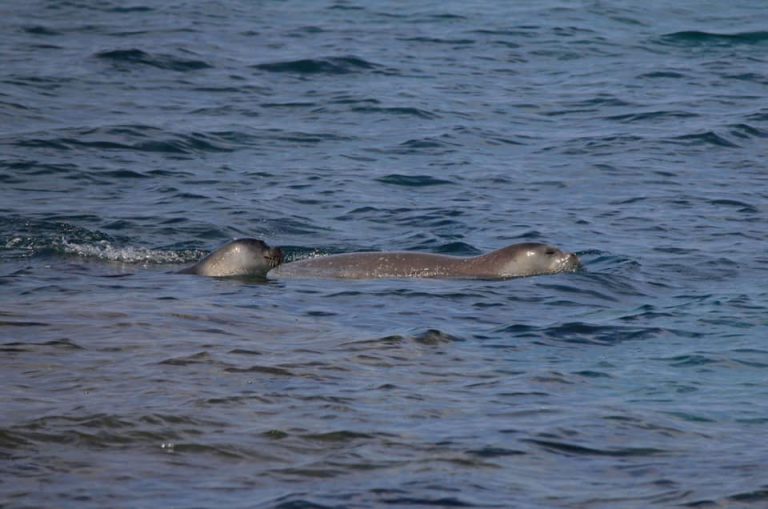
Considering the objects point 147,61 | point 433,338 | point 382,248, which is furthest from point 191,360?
point 147,61

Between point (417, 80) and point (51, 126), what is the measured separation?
6.10 m

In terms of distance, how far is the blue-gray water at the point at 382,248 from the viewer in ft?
24.0

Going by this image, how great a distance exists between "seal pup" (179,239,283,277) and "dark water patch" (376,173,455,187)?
12.4 feet

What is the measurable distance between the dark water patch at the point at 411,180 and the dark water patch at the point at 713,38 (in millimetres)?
9462

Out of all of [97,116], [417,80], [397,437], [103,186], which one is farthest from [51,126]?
[397,437]

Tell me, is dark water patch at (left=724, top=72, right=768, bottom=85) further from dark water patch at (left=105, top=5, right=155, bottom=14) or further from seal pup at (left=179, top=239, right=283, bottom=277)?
dark water patch at (left=105, top=5, right=155, bottom=14)

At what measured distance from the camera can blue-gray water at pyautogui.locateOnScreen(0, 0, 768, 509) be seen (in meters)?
7.30

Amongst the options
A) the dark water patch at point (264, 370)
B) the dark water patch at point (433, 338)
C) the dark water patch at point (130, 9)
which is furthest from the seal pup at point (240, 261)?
the dark water patch at point (130, 9)

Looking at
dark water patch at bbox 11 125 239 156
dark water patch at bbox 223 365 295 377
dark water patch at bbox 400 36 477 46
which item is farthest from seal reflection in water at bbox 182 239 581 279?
dark water patch at bbox 400 36 477 46

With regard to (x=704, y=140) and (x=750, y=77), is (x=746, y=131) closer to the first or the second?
(x=704, y=140)

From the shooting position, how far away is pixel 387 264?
39.6 feet

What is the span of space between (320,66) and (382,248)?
9.39m

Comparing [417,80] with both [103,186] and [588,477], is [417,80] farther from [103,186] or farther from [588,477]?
[588,477]

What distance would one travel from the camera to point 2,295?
1122cm
